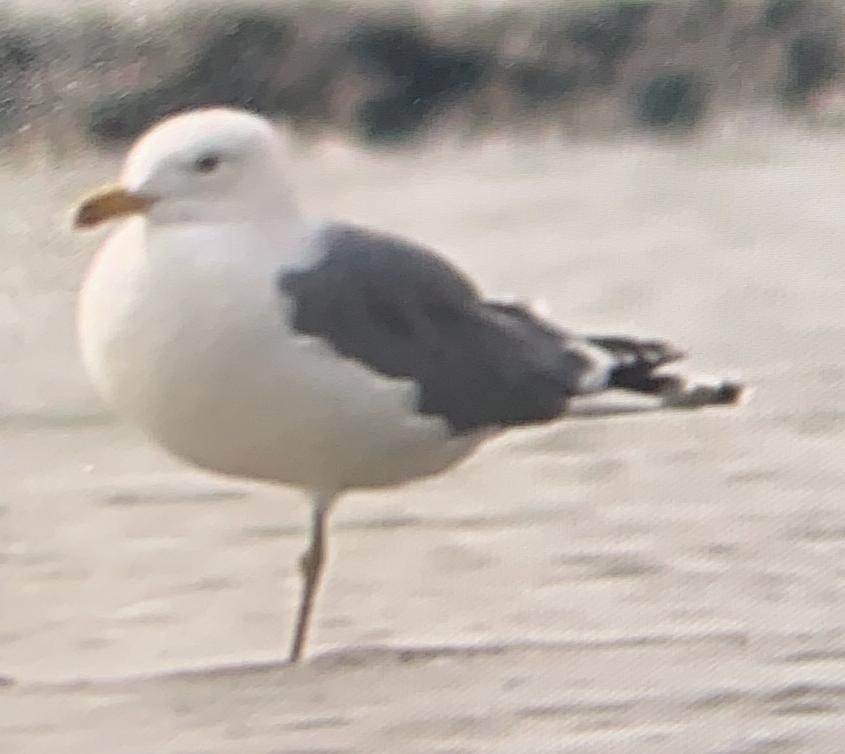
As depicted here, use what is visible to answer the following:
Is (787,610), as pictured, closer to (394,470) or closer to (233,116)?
(394,470)

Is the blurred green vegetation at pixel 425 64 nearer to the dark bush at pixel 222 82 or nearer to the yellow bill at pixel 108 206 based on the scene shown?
the dark bush at pixel 222 82

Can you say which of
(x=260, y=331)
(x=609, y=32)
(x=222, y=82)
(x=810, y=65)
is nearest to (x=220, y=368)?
(x=260, y=331)

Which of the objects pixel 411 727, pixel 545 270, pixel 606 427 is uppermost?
pixel 545 270

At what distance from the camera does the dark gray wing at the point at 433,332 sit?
1.04m

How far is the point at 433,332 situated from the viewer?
3.62ft

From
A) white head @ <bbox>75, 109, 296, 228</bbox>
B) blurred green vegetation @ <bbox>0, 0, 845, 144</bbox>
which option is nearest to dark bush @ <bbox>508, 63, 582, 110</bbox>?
blurred green vegetation @ <bbox>0, 0, 845, 144</bbox>

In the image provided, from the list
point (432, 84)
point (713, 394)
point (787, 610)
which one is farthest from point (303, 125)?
point (787, 610)

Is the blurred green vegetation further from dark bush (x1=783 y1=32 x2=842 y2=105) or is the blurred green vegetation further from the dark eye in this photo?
the dark eye

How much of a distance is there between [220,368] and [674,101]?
438mm

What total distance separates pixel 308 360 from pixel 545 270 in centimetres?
23

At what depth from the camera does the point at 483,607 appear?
1.06 meters

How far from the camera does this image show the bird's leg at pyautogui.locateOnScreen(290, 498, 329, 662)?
104cm

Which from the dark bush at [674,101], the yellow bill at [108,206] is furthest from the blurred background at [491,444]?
the yellow bill at [108,206]

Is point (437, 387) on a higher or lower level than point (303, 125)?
lower
